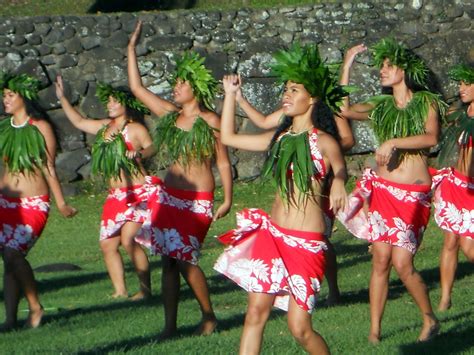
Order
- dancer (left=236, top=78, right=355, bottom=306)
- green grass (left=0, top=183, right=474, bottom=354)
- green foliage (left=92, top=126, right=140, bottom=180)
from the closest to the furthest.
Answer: dancer (left=236, top=78, right=355, bottom=306) → green grass (left=0, top=183, right=474, bottom=354) → green foliage (left=92, top=126, right=140, bottom=180)

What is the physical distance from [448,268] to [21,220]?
3.15m

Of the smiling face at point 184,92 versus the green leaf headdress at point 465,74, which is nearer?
the smiling face at point 184,92

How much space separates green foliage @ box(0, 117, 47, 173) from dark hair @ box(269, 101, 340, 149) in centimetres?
262

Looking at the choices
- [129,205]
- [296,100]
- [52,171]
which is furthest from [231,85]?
[129,205]

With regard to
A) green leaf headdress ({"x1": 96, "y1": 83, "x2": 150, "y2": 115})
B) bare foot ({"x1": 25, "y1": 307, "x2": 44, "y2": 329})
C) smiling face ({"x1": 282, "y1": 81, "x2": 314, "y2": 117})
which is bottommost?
bare foot ({"x1": 25, "y1": 307, "x2": 44, "y2": 329})

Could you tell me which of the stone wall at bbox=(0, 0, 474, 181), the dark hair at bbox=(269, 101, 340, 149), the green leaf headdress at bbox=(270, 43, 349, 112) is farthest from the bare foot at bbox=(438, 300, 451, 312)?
the stone wall at bbox=(0, 0, 474, 181)

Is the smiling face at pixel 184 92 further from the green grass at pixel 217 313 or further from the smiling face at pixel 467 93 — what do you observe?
the smiling face at pixel 467 93

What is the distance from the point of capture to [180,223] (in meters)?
8.32

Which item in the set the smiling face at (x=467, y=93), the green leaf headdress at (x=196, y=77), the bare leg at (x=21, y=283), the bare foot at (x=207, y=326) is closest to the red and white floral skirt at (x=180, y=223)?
the bare foot at (x=207, y=326)

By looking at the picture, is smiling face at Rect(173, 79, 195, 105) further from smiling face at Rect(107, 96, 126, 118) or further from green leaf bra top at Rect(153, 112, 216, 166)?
smiling face at Rect(107, 96, 126, 118)

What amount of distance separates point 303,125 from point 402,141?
1.49 meters

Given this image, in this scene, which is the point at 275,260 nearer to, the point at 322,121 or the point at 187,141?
the point at 322,121

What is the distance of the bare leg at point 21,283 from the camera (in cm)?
877

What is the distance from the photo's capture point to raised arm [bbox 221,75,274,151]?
630 centimetres
